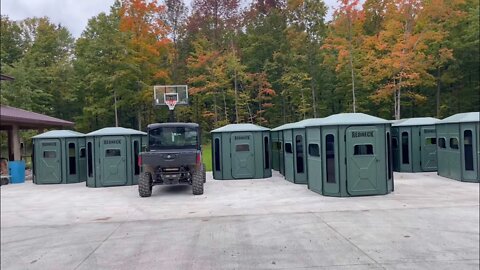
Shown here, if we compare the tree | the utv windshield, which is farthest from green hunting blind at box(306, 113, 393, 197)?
the tree

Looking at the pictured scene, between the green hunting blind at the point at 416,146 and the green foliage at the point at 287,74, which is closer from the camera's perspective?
the green hunting blind at the point at 416,146

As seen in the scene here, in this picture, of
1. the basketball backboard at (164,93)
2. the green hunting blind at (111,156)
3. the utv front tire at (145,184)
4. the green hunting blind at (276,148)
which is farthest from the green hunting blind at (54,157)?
the green hunting blind at (276,148)

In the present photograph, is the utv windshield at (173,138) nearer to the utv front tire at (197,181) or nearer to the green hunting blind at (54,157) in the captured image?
the utv front tire at (197,181)

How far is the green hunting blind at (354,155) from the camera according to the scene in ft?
28.3

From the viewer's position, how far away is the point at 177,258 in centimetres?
439

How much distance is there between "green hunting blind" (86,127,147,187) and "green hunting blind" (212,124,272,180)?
112 inches

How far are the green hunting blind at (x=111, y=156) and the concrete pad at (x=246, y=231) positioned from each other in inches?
95.3

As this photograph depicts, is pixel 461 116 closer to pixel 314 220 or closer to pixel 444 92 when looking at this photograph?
pixel 314 220

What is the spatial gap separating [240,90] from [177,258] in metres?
25.7

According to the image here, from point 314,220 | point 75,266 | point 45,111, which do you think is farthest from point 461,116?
point 45,111

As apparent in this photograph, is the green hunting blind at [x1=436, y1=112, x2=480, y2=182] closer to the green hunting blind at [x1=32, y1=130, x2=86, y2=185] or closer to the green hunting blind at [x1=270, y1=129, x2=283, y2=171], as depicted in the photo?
the green hunting blind at [x1=270, y1=129, x2=283, y2=171]

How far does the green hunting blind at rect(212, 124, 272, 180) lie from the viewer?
13.1m

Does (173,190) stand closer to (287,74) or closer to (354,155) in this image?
(354,155)

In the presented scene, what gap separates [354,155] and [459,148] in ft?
13.5
